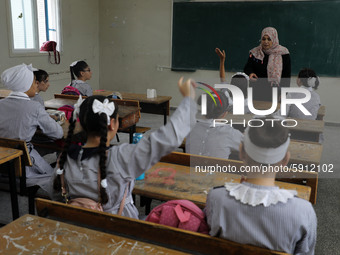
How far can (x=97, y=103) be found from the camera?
1342mm

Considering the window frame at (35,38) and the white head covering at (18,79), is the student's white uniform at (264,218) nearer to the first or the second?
the white head covering at (18,79)

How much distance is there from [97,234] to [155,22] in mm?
6091

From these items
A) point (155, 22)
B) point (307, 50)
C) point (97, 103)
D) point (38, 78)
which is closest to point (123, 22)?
point (155, 22)

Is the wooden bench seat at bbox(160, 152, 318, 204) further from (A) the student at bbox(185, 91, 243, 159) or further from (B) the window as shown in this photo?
(B) the window

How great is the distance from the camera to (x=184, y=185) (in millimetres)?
1644

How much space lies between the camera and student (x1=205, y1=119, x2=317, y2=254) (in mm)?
1045

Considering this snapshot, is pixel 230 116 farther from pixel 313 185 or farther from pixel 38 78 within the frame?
pixel 38 78

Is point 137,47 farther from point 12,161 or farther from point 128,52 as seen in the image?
point 12,161

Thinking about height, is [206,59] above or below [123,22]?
below

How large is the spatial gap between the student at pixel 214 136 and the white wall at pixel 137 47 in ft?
14.4

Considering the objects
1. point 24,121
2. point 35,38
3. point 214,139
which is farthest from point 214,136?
point 35,38

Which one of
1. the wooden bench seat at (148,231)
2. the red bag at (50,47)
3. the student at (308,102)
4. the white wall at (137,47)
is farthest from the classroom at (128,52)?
the wooden bench seat at (148,231)

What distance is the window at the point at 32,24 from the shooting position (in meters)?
5.19

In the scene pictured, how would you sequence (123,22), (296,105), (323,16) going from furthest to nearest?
1. (123,22)
2. (323,16)
3. (296,105)
